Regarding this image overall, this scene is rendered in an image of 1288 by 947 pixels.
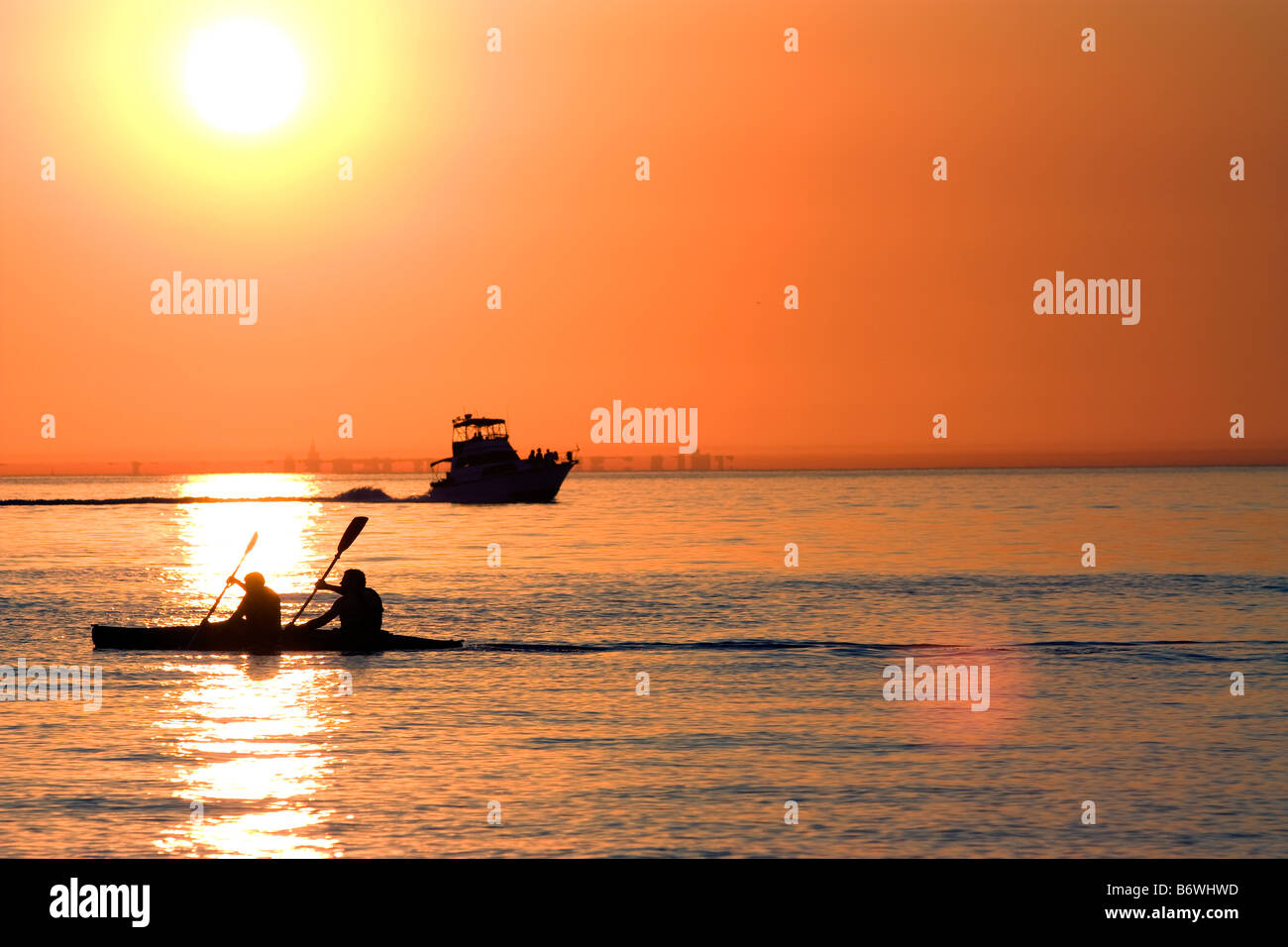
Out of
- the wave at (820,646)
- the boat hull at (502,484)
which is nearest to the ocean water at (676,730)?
the wave at (820,646)

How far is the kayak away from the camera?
25.6m

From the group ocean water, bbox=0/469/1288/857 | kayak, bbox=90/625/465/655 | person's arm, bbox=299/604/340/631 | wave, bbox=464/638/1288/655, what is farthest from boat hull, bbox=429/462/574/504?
person's arm, bbox=299/604/340/631

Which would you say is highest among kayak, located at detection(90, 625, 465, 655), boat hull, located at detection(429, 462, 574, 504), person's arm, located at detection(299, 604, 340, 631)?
boat hull, located at detection(429, 462, 574, 504)

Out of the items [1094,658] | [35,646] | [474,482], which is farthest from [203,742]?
[474,482]

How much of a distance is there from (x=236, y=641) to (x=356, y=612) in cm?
235

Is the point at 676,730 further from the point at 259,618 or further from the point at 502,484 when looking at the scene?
the point at 502,484

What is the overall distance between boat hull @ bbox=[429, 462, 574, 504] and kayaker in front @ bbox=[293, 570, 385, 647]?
298 ft

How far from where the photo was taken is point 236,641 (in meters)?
25.6

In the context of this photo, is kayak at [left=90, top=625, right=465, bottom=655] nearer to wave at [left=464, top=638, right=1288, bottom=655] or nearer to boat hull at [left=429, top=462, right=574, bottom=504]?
wave at [left=464, top=638, right=1288, bottom=655]

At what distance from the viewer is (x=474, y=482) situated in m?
118

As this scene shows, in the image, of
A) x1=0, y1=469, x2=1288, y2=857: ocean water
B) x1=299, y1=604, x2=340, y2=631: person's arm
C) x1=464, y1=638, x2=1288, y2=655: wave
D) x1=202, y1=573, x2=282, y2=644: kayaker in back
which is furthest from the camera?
x1=464, y1=638, x2=1288, y2=655: wave
